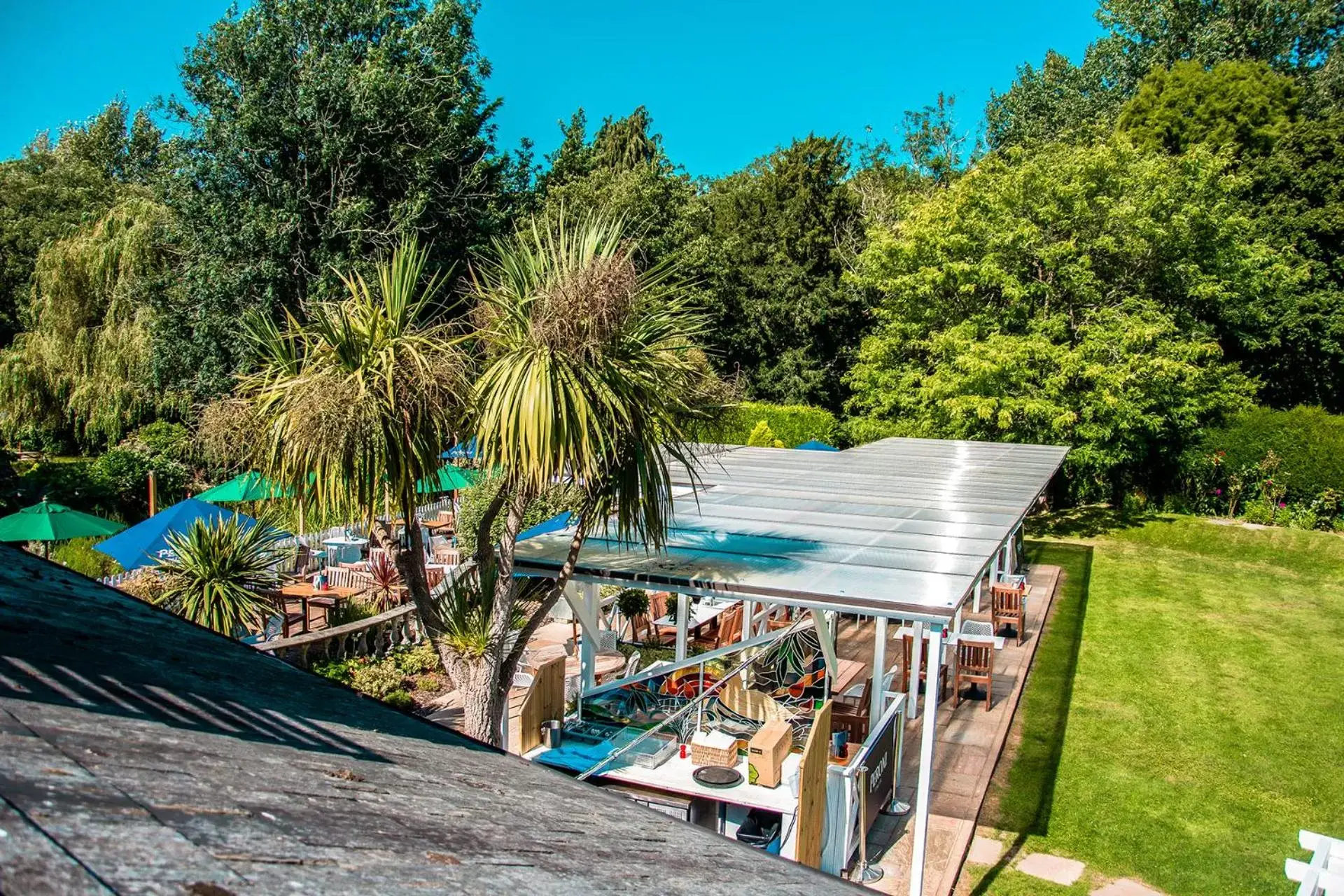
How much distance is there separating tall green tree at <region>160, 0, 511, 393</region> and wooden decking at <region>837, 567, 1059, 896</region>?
15998 millimetres

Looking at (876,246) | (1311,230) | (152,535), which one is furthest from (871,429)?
(152,535)

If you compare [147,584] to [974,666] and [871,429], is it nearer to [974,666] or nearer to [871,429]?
[974,666]

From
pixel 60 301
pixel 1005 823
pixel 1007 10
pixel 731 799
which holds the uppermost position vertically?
pixel 1007 10

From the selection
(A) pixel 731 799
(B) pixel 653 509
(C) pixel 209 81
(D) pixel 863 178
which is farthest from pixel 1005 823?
(D) pixel 863 178

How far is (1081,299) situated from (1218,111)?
12432 mm

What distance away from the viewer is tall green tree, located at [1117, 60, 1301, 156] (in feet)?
100

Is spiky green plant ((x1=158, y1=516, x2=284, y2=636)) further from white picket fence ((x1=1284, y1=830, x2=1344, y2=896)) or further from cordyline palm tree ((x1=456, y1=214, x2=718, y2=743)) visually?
white picket fence ((x1=1284, y1=830, x2=1344, y2=896))

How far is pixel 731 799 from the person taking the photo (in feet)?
23.9

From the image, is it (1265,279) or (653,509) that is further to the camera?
(1265,279)

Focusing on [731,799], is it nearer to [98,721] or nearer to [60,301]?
[98,721]

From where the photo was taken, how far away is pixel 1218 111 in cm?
3084

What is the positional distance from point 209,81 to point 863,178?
2302 cm

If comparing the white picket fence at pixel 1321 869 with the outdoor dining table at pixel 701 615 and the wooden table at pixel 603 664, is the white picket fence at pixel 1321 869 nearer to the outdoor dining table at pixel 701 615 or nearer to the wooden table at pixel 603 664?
the outdoor dining table at pixel 701 615

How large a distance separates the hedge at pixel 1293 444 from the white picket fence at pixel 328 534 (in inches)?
777
